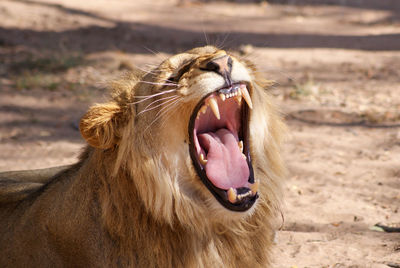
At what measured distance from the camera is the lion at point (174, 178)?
2816 millimetres

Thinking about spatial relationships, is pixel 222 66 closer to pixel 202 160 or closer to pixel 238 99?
pixel 238 99

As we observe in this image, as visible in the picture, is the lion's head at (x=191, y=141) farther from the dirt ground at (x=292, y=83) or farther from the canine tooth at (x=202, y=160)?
the dirt ground at (x=292, y=83)

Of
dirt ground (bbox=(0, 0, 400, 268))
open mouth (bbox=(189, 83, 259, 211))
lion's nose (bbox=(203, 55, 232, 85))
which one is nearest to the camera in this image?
lion's nose (bbox=(203, 55, 232, 85))

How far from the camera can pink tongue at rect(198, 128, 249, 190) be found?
2.94 meters

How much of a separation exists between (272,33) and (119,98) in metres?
7.68

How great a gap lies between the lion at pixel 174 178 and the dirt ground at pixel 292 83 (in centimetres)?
44

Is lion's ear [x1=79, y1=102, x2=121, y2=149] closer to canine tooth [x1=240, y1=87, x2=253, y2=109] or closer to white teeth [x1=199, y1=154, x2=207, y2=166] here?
white teeth [x1=199, y1=154, x2=207, y2=166]

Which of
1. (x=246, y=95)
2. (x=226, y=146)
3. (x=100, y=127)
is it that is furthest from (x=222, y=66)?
(x=100, y=127)

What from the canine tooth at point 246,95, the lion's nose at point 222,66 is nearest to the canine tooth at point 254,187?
the canine tooth at point 246,95

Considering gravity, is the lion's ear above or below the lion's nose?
below

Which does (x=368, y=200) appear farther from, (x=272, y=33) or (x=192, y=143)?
(x=272, y=33)

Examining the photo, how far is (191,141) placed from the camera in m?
2.91

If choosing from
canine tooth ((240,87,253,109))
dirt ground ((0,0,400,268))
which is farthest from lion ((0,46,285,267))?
dirt ground ((0,0,400,268))

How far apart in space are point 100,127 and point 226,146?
2.19 ft
